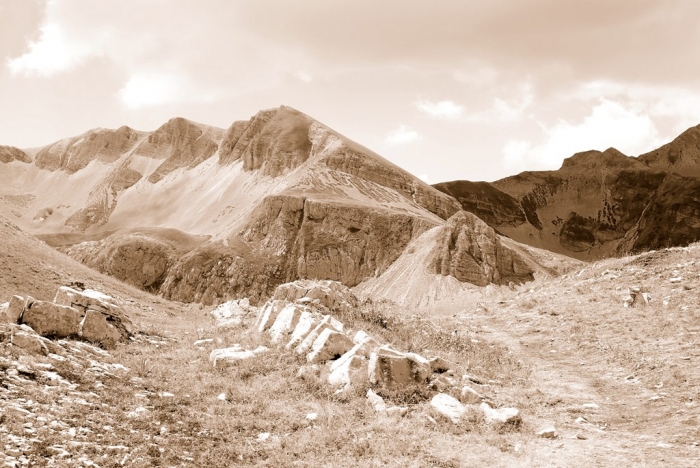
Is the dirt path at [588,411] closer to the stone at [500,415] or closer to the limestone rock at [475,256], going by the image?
the stone at [500,415]

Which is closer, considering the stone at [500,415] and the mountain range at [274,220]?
the stone at [500,415]

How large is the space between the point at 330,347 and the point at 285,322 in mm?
3938

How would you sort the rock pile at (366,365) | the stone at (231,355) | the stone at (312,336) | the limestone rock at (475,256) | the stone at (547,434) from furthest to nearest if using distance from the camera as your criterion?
the limestone rock at (475,256)
the stone at (312,336)
the stone at (231,355)
the rock pile at (366,365)
the stone at (547,434)

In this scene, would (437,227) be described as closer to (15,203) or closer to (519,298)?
(519,298)

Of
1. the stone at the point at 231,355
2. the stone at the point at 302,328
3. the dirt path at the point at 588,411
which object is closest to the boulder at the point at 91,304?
the stone at the point at 231,355

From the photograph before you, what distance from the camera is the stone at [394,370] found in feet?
44.9

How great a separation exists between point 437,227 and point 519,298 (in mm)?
65651

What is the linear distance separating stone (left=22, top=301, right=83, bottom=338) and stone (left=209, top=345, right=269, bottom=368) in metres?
4.43

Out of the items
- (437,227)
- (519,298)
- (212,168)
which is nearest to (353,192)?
(437,227)

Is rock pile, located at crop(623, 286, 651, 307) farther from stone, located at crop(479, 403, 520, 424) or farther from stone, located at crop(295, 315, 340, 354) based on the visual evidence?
stone, located at crop(295, 315, 340, 354)

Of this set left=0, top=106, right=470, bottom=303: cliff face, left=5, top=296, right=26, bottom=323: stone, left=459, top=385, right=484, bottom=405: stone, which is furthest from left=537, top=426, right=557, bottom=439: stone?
left=0, top=106, right=470, bottom=303: cliff face

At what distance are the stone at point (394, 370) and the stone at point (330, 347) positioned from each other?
66.6 inches

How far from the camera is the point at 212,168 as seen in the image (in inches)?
6033

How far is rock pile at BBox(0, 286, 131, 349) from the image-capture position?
53.3 feet
